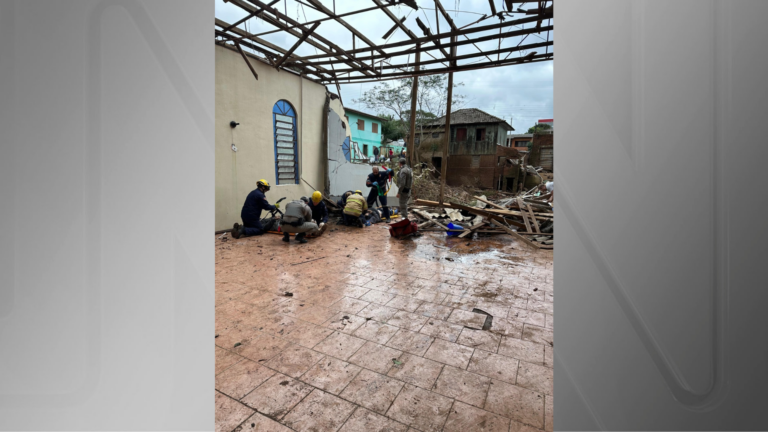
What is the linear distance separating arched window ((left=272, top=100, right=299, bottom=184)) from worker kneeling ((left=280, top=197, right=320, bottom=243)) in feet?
9.30

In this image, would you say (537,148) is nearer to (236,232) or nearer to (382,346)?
(236,232)

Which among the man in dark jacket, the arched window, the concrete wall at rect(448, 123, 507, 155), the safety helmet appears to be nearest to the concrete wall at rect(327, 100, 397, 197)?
the man in dark jacket

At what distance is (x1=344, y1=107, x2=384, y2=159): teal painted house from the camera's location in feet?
107

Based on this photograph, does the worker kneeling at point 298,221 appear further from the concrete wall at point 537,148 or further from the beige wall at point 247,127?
the concrete wall at point 537,148

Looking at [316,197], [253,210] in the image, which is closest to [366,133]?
[316,197]

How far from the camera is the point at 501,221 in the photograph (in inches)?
367

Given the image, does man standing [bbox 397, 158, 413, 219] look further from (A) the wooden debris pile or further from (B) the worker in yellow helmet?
(B) the worker in yellow helmet

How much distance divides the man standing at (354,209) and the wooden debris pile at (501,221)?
5.83 ft

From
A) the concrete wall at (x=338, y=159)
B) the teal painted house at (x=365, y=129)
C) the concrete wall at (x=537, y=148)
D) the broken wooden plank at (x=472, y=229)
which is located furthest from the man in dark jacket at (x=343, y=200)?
the teal painted house at (x=365, y=129)

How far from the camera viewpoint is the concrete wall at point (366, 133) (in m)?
32.7
